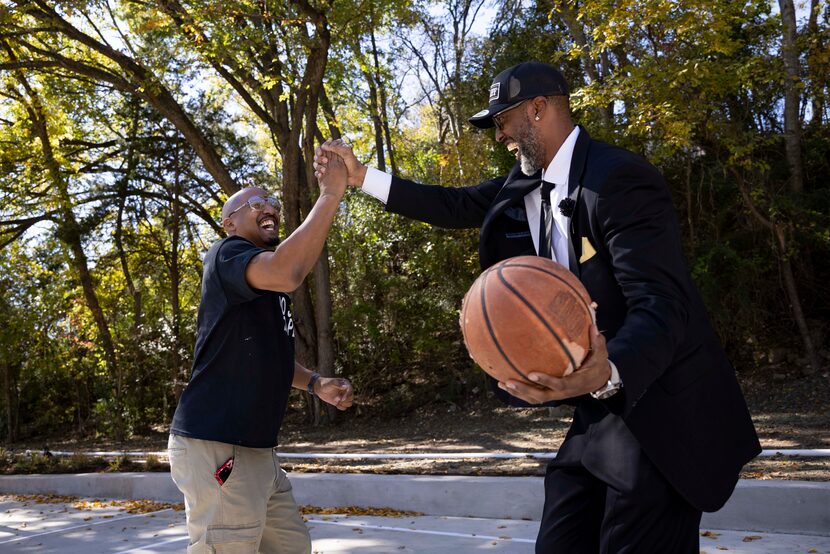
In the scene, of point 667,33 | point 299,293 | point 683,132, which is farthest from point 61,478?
point 667,33

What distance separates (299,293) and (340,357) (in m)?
1.66

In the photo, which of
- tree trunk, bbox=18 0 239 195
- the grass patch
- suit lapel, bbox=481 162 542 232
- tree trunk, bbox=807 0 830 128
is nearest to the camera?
suit lapel, bbox=481 162 542 232

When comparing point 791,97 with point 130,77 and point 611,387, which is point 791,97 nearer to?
point 130,77

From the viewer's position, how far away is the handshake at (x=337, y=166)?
3.83 m

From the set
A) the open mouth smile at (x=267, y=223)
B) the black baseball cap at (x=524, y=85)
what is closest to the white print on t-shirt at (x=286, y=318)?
the open mouth smile at (x=267, y=223)

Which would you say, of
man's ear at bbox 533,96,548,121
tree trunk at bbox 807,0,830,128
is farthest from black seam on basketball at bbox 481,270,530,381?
tree trunk at bbox 807,0,830,128

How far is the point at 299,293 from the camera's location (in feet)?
52.9

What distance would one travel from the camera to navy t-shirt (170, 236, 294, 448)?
3836mm

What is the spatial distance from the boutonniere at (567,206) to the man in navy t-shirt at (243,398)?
126cm

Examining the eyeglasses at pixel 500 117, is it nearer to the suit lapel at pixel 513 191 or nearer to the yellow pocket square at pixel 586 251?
the suit lapel at pixel 513 191

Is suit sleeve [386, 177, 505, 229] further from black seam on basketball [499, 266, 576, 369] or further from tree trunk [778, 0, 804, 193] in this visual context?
tree trunk [778, 0, 804, 193]

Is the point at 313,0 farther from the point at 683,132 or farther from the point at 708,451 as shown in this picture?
the point at 708,451

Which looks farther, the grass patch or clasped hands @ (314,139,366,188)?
the grass patch

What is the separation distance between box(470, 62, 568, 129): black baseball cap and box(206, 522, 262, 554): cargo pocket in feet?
7.28
